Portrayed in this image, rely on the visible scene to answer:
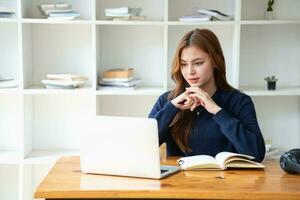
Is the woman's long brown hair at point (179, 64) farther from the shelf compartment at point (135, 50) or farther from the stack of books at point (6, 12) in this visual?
the stack of books at point (6, 12)

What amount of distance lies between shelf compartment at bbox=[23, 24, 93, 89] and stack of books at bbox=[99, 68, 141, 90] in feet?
0.56

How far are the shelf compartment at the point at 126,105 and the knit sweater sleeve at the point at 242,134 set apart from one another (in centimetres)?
144

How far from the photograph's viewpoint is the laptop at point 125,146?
184 cm

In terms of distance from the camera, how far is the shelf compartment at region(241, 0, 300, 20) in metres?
3.67

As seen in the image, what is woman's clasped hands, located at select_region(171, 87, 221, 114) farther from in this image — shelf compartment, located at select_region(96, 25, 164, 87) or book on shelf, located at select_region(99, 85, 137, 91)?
Answer: shelf compartment, located at select_region(96, 25, 164, 87)

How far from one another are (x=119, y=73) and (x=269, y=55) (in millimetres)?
1161

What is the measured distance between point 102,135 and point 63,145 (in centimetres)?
200

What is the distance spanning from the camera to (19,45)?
334 centimetres

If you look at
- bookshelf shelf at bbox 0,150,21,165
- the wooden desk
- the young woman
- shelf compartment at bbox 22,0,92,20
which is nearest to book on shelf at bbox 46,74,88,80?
shelf compartment at bbox 22,0,92,20

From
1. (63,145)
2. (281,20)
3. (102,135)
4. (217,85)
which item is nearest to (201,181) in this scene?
(102,135)

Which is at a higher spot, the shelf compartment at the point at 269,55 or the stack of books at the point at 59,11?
the stack of books at the point at 59,11

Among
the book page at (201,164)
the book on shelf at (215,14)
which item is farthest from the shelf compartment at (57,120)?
the book page at (201,164)

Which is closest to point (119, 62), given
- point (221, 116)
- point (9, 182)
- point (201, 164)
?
point (9, 182)

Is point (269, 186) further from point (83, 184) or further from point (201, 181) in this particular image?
point (83, 184)
